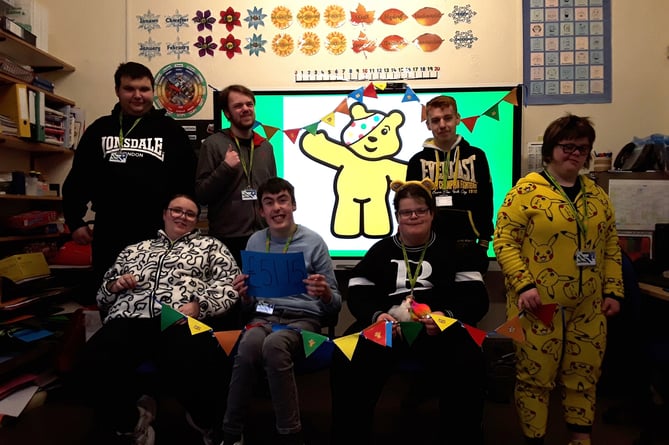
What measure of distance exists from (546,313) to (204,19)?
9.59 feet

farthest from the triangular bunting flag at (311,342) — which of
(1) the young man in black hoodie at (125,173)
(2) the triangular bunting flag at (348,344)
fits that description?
(1) the young man in black hoodie at (125,173)

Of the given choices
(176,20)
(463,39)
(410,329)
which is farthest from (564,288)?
(176,20)

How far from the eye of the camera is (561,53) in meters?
3.07

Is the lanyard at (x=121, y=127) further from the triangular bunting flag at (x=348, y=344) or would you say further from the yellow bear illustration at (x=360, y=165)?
the triangular bunting flag at (x=348, y=344)

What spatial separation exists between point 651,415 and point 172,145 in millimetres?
2696

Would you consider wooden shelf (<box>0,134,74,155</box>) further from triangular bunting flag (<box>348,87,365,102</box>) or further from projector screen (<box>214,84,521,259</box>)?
triangular bunting flag (<box>348,87,365,102</box>)

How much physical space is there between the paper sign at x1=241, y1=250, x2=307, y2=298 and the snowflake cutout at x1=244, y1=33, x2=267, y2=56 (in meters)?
1.89

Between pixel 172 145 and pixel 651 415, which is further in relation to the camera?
pixel 172 145

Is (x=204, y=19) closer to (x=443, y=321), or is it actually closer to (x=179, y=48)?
(x=179, y=48)

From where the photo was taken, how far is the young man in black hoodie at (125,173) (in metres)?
2.24

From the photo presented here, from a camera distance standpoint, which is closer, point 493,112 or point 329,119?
point 493,112

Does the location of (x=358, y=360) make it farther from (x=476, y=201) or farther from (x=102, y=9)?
(x=102, y=9)

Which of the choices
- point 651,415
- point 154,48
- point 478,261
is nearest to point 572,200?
point 478,261

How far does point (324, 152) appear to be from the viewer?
3020 millimetres
